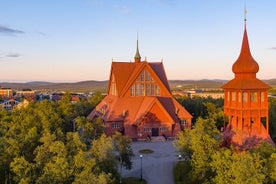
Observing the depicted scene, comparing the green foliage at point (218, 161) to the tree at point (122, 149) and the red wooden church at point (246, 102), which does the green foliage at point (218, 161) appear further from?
the tree at point (122, 149)

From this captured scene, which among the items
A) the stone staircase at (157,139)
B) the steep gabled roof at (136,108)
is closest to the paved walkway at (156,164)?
the stone staircase at (157,139)

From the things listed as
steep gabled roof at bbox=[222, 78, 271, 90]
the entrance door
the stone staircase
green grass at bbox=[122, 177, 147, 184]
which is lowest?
green grass at bbox=[122, 177, 147, 184]

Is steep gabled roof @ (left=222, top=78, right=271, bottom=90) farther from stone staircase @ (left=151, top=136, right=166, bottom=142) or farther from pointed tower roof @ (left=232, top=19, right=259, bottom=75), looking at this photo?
stone staircase @ (left=151, top=136, right=166, bottom=142)

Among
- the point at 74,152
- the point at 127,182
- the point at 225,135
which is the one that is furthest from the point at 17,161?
the point at 225,135

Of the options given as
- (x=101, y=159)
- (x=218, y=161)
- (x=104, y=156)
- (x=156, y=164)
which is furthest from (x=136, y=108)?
(x=218, y=161)

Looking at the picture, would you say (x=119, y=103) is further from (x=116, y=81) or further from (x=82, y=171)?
(x=82, y=171)

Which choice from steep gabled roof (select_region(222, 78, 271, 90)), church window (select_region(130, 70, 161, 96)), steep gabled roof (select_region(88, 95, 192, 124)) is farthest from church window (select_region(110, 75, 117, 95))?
steep gabled roof (select_region(222, 78, 271, 90))
